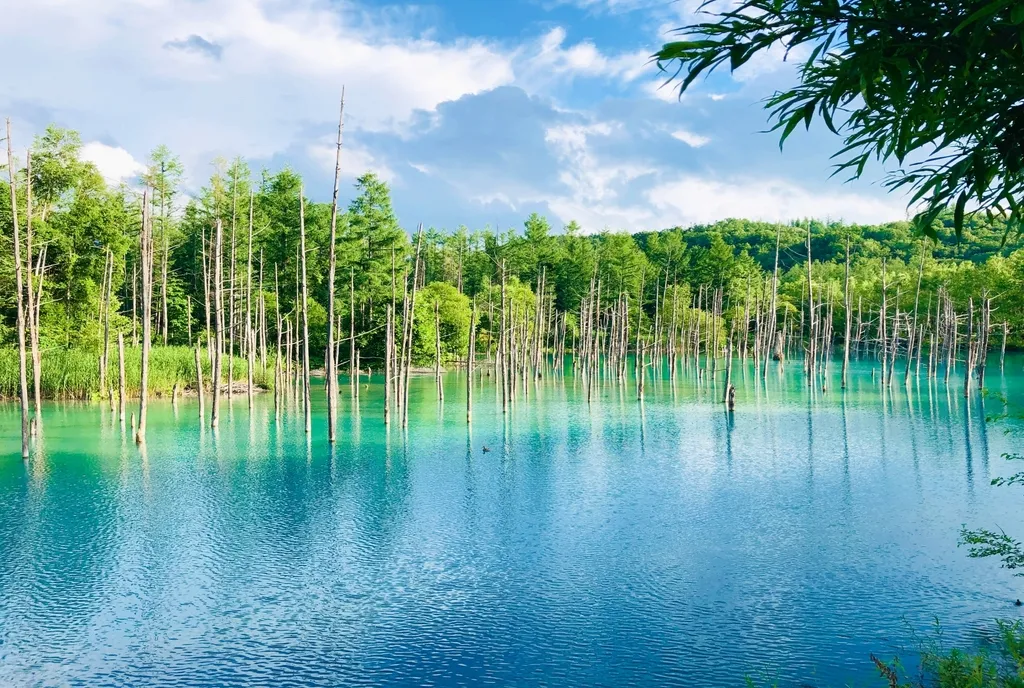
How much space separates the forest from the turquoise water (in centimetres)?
544

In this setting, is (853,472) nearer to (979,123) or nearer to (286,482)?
(286,482)

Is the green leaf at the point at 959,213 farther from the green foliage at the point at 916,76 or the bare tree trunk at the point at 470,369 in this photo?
the bare tree trunk at the point at 470,369

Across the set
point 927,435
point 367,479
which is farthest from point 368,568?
point 927,435

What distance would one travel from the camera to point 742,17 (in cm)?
502

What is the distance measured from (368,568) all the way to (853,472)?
534 inches

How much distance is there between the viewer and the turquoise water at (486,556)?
32.4ft

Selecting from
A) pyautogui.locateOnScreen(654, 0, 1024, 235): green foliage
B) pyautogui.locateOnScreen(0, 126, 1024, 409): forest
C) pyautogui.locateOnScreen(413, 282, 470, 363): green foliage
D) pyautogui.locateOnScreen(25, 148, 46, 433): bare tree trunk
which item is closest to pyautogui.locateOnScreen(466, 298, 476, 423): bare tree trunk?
pyautogui.locateOnScreen(0, 126, 1024, 409): forest

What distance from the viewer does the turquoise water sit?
989 cm

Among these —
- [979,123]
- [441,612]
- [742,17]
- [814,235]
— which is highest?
[814,235]

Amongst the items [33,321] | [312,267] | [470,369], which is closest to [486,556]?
[33,321]

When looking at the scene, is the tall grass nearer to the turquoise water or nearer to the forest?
the forest

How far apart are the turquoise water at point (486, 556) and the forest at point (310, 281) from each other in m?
5.44

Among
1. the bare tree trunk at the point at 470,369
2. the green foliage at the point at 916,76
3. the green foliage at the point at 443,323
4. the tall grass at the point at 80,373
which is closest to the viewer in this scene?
the green foliage at the point at 916,76

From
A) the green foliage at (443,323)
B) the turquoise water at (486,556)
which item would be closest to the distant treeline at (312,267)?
the green foliage at (443,323)
